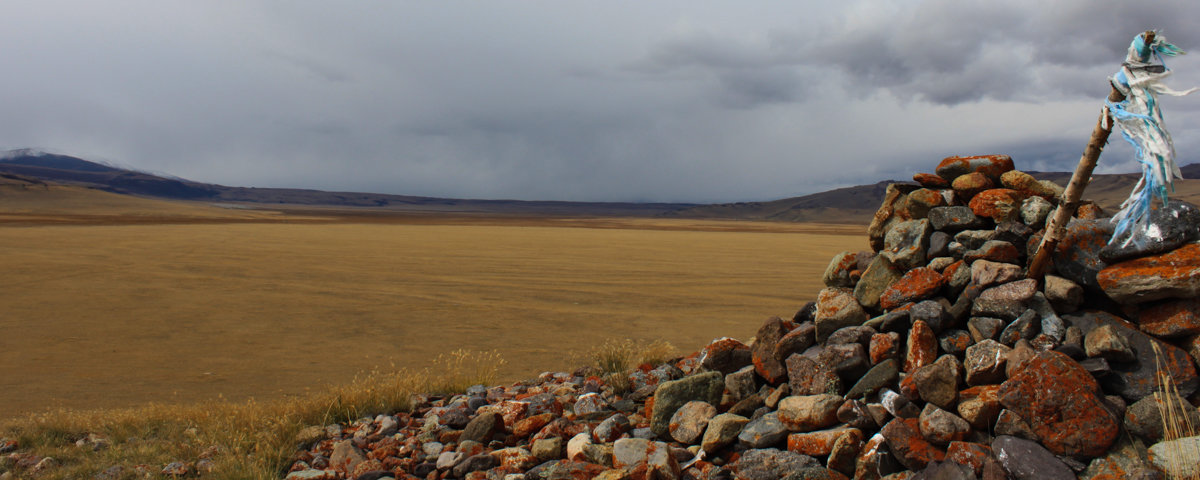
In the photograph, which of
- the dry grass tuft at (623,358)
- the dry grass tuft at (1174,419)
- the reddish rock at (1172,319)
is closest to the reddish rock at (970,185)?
the reddish rock at (1172,319)

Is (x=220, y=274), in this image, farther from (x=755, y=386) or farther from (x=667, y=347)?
(x=755, y=386)

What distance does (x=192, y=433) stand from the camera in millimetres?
6656

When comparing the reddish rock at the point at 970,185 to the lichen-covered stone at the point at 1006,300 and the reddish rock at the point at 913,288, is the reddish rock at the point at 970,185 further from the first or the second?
the lichen-covered stone at the point at 1006,300

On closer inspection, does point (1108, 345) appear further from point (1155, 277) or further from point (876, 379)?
point (876, 379)

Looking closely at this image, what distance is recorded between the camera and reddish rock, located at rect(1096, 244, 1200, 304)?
4656 millimetres

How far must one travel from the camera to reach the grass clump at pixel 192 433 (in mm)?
5883

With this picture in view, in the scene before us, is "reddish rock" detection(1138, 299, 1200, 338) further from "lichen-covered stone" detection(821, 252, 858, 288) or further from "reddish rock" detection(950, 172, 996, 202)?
"lichen-covered stone" detection(821, 252, 858, 288)

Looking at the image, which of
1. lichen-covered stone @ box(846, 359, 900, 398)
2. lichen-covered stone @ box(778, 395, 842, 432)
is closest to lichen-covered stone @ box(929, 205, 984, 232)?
lichen-covered stone @ box(846, 359, 900, 398)

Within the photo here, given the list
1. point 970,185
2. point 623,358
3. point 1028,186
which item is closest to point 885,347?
point 970,185

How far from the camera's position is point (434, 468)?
230 inches

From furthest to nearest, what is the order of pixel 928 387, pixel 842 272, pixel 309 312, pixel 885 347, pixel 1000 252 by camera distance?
1. pixel 309 312
2. pixel 842 272
3. pixel 1000 252
4. pixel 885 347
5. pixel 928 387

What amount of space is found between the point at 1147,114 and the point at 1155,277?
50.6 inches

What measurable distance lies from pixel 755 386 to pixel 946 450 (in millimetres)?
1944

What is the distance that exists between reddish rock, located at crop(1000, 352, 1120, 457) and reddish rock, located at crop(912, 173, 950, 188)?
3069 mm
